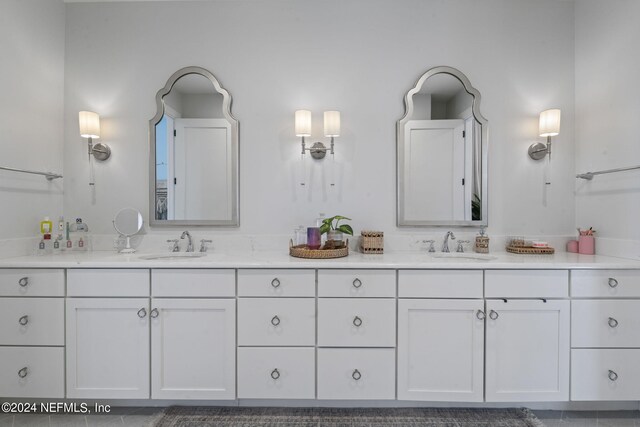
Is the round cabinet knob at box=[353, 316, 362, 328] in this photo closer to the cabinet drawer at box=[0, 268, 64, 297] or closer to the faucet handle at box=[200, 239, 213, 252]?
the faucet handle at box=[200, 239, 213, 252]

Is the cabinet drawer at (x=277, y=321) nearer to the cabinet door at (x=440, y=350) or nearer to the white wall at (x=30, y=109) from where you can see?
the cabinet door at (x=440, y=350)

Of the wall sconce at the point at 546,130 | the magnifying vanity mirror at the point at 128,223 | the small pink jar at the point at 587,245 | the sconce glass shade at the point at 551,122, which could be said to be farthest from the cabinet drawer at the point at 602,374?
the magnifying vanity mirror at the point at 128,223

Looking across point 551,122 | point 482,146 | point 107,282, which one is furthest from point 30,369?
point 551,122

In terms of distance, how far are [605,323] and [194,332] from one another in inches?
90.8

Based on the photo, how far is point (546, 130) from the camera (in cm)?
216

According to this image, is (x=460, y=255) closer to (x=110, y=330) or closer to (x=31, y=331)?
(x=110, y=330)

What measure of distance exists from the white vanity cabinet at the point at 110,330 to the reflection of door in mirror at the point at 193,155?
65 cm

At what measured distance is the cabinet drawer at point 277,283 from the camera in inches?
67.8

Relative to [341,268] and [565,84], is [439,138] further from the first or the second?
[341,268]

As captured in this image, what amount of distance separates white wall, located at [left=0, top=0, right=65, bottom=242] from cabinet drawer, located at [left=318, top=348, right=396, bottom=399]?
2.15m

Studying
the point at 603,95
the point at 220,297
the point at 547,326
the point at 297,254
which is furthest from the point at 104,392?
the point at 603,95

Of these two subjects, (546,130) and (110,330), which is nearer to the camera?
(110,330)

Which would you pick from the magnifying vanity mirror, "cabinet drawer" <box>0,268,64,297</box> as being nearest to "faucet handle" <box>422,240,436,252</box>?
the magnifying vanity mirror

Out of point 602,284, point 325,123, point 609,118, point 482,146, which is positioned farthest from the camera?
point 482,146
